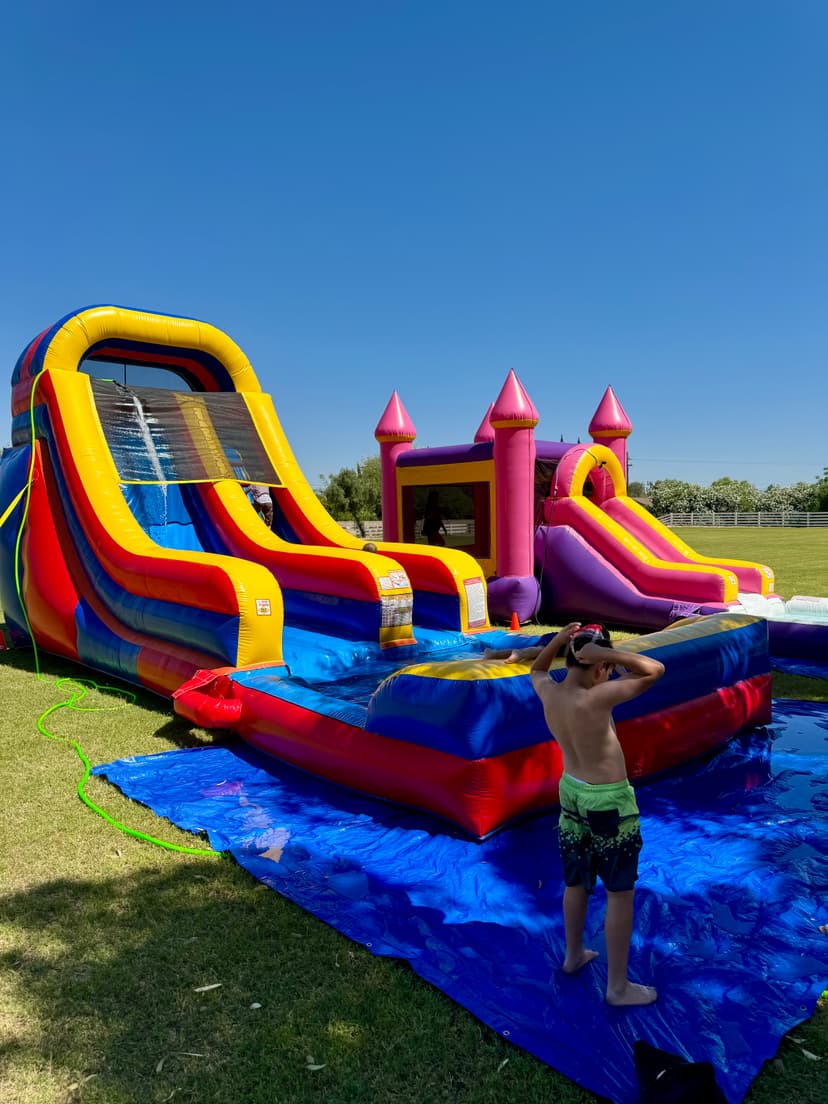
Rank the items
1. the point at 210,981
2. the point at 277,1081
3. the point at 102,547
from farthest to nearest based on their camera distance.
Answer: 1. the point at 102,547
2. the point at 210,981
3. the point at 277,1081

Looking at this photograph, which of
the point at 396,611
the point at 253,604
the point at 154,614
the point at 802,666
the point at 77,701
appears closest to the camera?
the point at 253,604

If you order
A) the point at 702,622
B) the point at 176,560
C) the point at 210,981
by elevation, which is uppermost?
the point at 176,560

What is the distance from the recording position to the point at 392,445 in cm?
1112

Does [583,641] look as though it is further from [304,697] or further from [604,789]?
[304,697]

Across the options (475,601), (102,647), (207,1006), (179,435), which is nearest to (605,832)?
(207,1006)

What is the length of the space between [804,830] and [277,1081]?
8.55ft

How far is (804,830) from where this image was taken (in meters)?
3.52

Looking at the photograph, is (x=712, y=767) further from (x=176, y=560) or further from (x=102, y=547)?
(x=102, y=547)

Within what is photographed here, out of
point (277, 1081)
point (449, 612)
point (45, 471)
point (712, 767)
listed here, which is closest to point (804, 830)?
point (712, 767)

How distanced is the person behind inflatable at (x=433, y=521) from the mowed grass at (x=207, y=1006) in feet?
24.2

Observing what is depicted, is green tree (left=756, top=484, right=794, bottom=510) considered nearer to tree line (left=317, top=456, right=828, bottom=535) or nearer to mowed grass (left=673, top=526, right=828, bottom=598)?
tree line (left=317, top=456, right=828, bottom=535)

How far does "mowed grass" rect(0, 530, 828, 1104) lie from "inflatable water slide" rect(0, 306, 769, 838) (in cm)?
103

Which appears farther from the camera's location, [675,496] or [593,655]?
[675,496]

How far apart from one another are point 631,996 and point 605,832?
49cm
